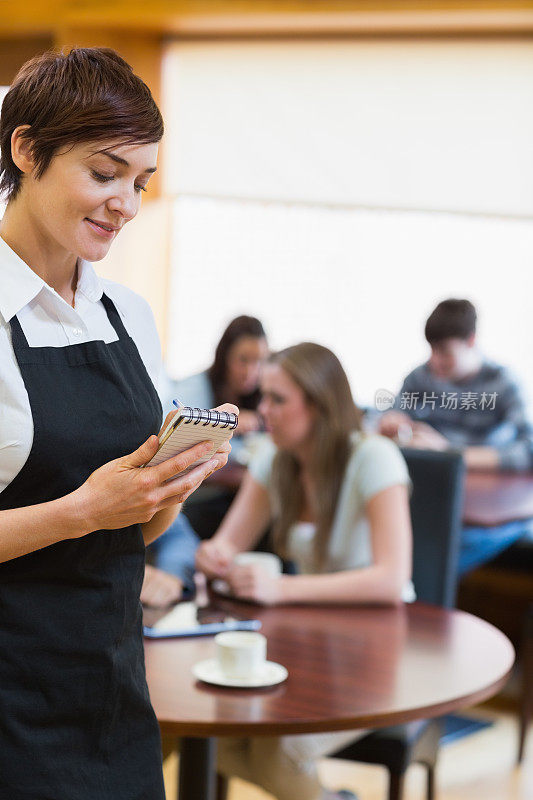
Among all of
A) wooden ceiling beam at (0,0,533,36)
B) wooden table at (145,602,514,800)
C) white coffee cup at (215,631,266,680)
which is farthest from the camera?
wooden ceiling beam at (0,0,533,36)

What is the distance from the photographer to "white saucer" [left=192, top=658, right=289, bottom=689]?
1.38m

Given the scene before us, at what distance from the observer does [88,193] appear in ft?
3.25

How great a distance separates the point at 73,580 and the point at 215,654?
536mm

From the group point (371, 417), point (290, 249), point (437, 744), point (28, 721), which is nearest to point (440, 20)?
point (290, 249)

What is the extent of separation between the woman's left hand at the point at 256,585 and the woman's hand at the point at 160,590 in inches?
4.0

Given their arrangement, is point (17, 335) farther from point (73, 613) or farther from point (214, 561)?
point (214, 561)

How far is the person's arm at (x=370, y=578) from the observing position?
1774 millimetres

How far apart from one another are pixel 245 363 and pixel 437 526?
1819 millimetres

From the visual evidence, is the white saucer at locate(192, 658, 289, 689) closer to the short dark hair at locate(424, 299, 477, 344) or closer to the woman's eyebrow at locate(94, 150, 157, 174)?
the woman's eyebrow at locate(94, 150, 157, 174)

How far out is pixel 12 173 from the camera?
3.44 feet

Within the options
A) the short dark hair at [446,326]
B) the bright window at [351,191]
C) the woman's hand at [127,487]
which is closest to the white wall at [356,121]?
the bright window at [351,191]

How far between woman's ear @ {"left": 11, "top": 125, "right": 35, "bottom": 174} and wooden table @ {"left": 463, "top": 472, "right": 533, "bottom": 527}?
1894 millimetres

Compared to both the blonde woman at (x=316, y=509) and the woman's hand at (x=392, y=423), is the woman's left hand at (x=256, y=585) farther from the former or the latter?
the woman's hand at (x=392, y=423)

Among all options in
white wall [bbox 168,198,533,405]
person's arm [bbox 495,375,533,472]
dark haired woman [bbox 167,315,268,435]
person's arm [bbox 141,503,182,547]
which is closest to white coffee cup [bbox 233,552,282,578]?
person's arm [bbox 141,503,182,547]
